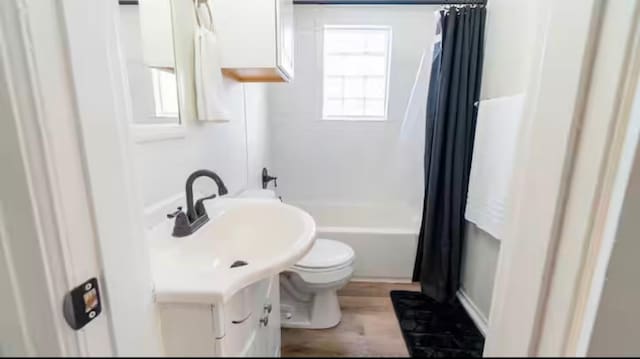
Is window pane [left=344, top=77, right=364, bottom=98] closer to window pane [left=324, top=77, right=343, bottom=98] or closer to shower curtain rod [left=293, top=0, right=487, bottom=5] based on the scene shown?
window pane [left=324, top=77, right=343, bottom=98]

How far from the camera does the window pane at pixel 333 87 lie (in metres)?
0.93

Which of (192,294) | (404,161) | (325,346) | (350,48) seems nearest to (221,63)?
(350,48)

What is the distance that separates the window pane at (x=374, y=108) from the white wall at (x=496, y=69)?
1.40 ft

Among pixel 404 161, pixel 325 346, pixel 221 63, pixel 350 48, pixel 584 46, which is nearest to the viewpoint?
pixel 584 46

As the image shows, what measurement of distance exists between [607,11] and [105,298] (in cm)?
59

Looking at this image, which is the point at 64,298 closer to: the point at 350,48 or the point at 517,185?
the point at 517,185

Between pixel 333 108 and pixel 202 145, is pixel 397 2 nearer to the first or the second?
pixel 333 108

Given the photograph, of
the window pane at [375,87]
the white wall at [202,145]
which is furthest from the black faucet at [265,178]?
the window pane at [375,87]

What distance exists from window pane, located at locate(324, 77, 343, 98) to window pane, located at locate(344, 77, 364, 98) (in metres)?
0.02

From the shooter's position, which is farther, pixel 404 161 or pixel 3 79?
pixel 404 161

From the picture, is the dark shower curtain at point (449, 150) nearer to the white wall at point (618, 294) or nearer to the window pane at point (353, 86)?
the window pane at point (353, 86)

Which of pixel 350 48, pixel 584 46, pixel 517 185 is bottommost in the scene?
pixel 517 185

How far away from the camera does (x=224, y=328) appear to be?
0.33 m

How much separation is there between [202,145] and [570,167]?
1.19 m
